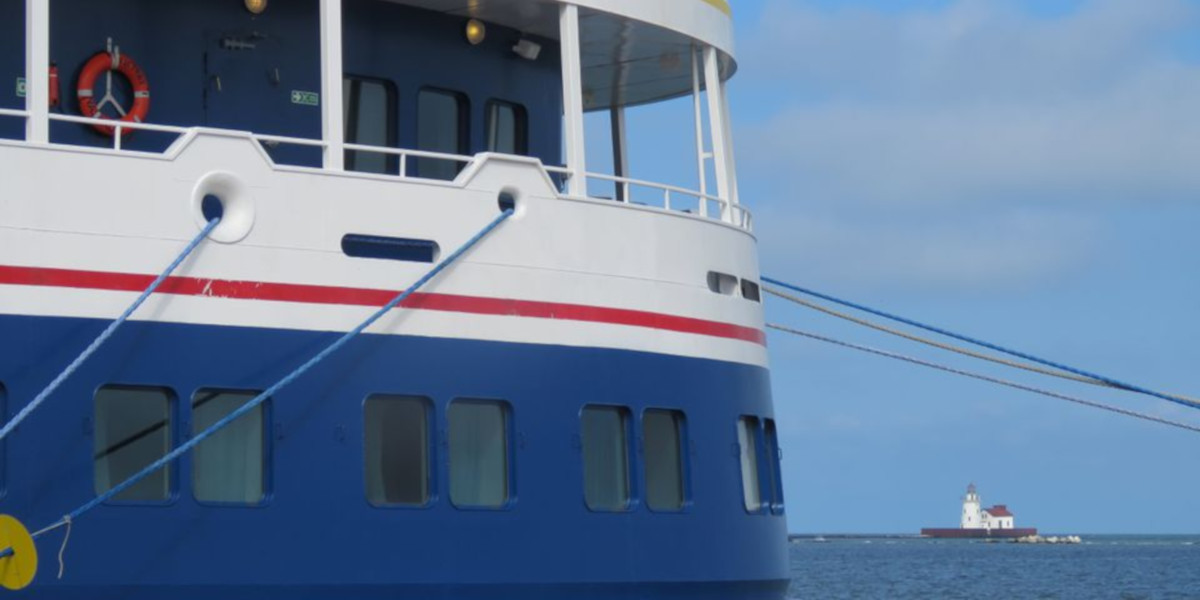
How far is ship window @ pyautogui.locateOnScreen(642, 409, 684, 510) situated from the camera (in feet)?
53.3

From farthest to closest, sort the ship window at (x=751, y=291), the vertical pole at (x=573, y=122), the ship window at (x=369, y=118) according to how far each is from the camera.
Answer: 1. the ship window at (x=751, y=291)
2. the ship window at (x=369, y=118)
3. the vertical pole at (x=573, y=122)

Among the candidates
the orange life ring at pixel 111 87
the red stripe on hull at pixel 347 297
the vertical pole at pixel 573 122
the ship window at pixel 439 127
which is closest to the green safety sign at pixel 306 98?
the ship window at pixel 439 127

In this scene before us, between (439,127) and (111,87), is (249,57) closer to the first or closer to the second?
(111,87)

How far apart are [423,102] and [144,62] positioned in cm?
252

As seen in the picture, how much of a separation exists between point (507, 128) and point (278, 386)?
5221mm

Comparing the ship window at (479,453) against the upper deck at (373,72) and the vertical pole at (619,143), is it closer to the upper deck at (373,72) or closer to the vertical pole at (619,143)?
the upper deck at (373,72)

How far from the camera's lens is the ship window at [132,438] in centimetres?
1361

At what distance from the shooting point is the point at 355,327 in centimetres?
1448

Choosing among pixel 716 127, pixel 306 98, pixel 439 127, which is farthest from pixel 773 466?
pixel 306 98

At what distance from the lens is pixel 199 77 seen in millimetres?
16297

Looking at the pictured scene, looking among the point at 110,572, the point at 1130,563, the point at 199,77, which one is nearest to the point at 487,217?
the point at 199,77

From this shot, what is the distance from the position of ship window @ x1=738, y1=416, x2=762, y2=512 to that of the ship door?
410 cm

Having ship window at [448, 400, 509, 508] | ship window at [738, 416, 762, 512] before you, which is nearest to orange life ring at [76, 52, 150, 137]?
ship window at [448, 400, 509, 508]

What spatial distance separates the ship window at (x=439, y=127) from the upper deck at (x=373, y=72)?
0.06 feet
